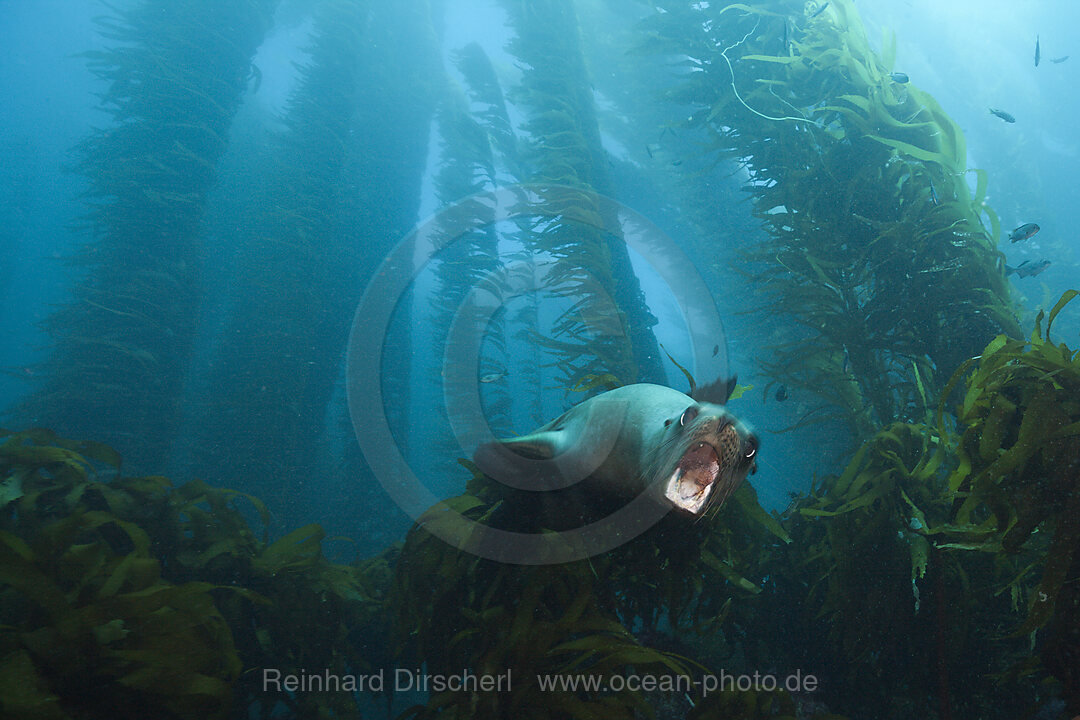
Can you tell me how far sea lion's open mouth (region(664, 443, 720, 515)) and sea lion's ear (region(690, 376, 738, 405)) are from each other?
692 millimetres

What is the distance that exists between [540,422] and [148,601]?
617cm

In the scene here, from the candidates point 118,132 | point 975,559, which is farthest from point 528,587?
point 118,132

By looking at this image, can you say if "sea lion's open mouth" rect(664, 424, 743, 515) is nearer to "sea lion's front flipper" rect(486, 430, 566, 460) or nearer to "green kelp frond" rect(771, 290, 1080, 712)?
"sea lion's front flipper" rect(486, 430, 566, 460)

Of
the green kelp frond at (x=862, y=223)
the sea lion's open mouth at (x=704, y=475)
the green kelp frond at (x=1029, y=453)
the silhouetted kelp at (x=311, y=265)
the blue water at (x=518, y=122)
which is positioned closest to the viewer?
the sea lion's open mouth at (x=704, y=475)

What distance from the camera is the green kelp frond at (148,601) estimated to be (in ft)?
4.36

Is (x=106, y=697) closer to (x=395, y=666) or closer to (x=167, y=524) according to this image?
(x=167, y=524)

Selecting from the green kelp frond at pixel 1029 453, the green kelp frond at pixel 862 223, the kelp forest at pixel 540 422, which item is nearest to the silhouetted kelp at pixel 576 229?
the kelp forest at pixel 540 422

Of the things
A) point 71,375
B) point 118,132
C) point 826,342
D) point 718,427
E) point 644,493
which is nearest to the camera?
point 718,427

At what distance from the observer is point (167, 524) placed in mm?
2295

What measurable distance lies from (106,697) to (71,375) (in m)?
6.66

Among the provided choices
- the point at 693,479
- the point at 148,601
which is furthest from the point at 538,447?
the point at 148,601

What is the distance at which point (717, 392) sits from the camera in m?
1.97

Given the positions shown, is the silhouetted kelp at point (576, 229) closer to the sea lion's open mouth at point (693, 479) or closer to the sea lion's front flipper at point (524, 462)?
the sea lion's front flipper at point (524, 462)

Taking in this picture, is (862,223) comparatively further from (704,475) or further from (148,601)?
(148,601)
